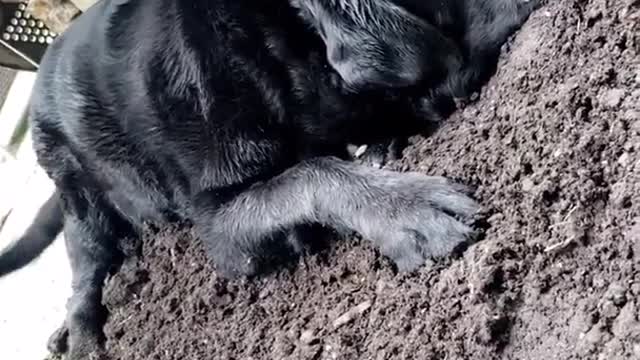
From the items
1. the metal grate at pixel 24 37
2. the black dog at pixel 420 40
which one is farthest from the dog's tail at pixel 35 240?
the black dog at pixel 420 40

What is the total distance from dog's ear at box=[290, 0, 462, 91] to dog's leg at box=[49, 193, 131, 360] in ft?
3.00

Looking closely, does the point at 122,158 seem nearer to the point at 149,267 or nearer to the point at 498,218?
the point at 149,267

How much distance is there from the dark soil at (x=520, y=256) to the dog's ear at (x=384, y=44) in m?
0.11

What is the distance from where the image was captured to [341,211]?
1.84 meters

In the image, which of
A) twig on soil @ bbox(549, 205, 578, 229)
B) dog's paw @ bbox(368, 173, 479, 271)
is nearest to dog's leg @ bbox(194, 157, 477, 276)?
dog's paw @ bbox(368, 173, 479, 271)

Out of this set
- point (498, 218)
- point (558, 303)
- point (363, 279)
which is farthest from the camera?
point (363, 279)

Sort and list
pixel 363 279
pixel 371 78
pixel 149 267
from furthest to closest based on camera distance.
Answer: pixel 149 267
pixel 371 78
pixel 363 279

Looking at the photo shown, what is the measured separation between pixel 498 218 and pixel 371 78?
440 millimetres

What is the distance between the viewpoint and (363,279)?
177 centimetres

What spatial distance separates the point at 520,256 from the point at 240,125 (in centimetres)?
78

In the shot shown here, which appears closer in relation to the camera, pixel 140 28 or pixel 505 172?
pixel 505 172

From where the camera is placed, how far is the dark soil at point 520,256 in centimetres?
136

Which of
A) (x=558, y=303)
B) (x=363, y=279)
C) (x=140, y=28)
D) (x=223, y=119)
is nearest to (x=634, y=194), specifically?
(x=558, y=303)

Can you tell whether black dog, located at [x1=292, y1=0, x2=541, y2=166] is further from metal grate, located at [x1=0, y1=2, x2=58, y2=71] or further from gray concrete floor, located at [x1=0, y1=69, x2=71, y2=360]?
metal grate, located at [x1=0, y1=2, x2=58, y2=71]
